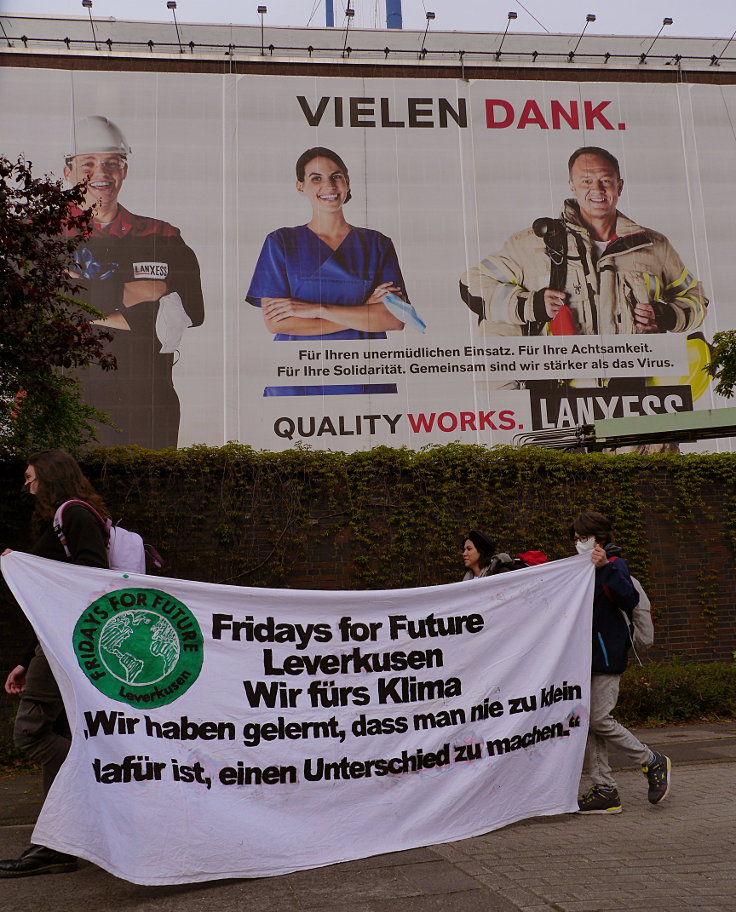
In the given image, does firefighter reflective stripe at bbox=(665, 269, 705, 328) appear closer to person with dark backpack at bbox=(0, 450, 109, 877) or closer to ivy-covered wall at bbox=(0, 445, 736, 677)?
ivy-covered wall at bbox=(0, 445, 736, 677)

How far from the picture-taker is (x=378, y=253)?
24.8 meters

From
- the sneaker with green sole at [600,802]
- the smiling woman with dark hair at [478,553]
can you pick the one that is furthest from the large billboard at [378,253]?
the sneaker with green sole at [600,802]

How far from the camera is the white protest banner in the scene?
4035 mm

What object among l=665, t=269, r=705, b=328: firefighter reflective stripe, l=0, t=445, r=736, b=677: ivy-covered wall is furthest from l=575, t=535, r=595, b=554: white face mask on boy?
l=665, t=269, r=705, b=328: firefighter reflective stripe

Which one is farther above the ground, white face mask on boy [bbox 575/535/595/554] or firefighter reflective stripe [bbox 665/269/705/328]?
→ firefighter reflective stripe [bbox 665/269/705/328]

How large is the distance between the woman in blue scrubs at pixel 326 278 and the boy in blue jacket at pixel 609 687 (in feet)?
62.3

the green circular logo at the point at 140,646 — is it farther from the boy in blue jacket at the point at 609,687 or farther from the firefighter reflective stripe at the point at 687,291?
the firefighter reflective stripe at the point at 687,291

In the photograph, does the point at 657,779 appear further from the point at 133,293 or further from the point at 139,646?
the point at 133,293

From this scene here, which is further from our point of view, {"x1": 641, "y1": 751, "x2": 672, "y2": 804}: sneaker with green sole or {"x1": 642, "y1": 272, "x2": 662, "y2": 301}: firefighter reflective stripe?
{"x1": 642, "y1": 272, "x2": 662, "y2": 301}: firefighter reflective stripe

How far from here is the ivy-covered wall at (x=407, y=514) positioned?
9125 mm

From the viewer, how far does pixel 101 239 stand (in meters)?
24.2

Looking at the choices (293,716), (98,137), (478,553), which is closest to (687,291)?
(98,137)

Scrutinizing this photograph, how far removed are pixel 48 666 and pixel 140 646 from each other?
1.77 feet

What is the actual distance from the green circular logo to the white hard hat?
23.1 metres
